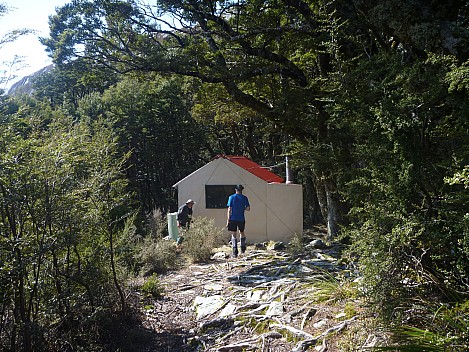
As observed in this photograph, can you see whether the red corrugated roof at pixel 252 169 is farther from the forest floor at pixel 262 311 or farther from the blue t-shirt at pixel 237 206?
the forest floor at pixel 262 311

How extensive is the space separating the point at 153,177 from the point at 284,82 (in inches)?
768

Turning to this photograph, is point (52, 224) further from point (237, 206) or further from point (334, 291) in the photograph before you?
point (237, 206)

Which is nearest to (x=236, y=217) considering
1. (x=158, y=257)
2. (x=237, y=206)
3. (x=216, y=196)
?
(x=237, y=206)

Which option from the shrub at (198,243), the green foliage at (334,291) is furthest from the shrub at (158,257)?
the green foliage at (334,291)

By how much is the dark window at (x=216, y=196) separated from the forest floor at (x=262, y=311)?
6158 mm

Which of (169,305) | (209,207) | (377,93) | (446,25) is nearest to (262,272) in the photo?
(169,305)

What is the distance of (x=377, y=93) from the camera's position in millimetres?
4902

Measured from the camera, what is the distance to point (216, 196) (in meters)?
15.3

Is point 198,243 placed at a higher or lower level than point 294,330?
higher

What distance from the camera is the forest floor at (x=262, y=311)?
15.5ft

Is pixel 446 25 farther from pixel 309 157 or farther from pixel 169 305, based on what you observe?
pixel 169 305

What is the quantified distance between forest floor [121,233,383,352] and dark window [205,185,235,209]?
6.16 meters

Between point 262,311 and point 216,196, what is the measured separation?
9.37 metres

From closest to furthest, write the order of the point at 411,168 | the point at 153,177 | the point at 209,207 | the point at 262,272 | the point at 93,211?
the point at 411,168 → the point at 93,211 → the point at 262,272 → the point at 209,207 → the point at 153,177
